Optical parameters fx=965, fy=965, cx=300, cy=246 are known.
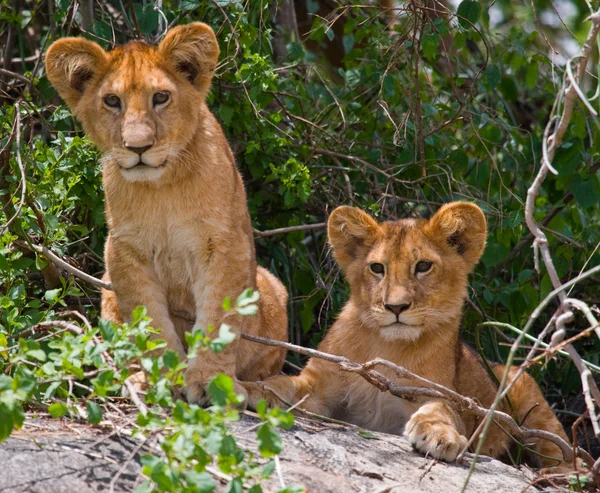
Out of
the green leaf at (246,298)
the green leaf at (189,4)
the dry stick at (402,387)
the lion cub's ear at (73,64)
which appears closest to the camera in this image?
the green leaf at (246,298)

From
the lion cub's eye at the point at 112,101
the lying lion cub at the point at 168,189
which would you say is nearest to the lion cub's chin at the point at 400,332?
the lying lion cub at the point at 168,189

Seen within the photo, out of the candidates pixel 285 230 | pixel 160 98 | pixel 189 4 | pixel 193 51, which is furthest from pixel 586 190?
pixel 160 98

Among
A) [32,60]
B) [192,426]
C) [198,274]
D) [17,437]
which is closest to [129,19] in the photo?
[32,60]

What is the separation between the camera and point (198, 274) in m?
3.97

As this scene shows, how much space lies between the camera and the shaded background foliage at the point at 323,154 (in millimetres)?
4848

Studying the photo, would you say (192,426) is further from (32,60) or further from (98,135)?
(32,60)

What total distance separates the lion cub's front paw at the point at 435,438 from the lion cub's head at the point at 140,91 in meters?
1.44

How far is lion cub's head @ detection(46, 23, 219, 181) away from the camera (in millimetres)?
3732

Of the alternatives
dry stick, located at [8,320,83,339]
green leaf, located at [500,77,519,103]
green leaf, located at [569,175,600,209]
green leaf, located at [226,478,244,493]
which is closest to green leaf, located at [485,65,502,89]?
green leaf, located at [569,175,600,209]

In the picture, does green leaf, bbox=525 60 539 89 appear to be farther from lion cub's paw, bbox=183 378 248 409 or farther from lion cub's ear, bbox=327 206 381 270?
lion cub's paw, bbox=183 378 248 409

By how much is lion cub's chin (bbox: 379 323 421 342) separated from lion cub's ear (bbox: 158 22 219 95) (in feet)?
4.31

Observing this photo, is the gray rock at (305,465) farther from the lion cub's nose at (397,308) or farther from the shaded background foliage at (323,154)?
the shaded background foliage at (323,154)

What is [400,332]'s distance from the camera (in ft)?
14.0

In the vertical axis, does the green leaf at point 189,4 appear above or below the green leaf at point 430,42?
above
